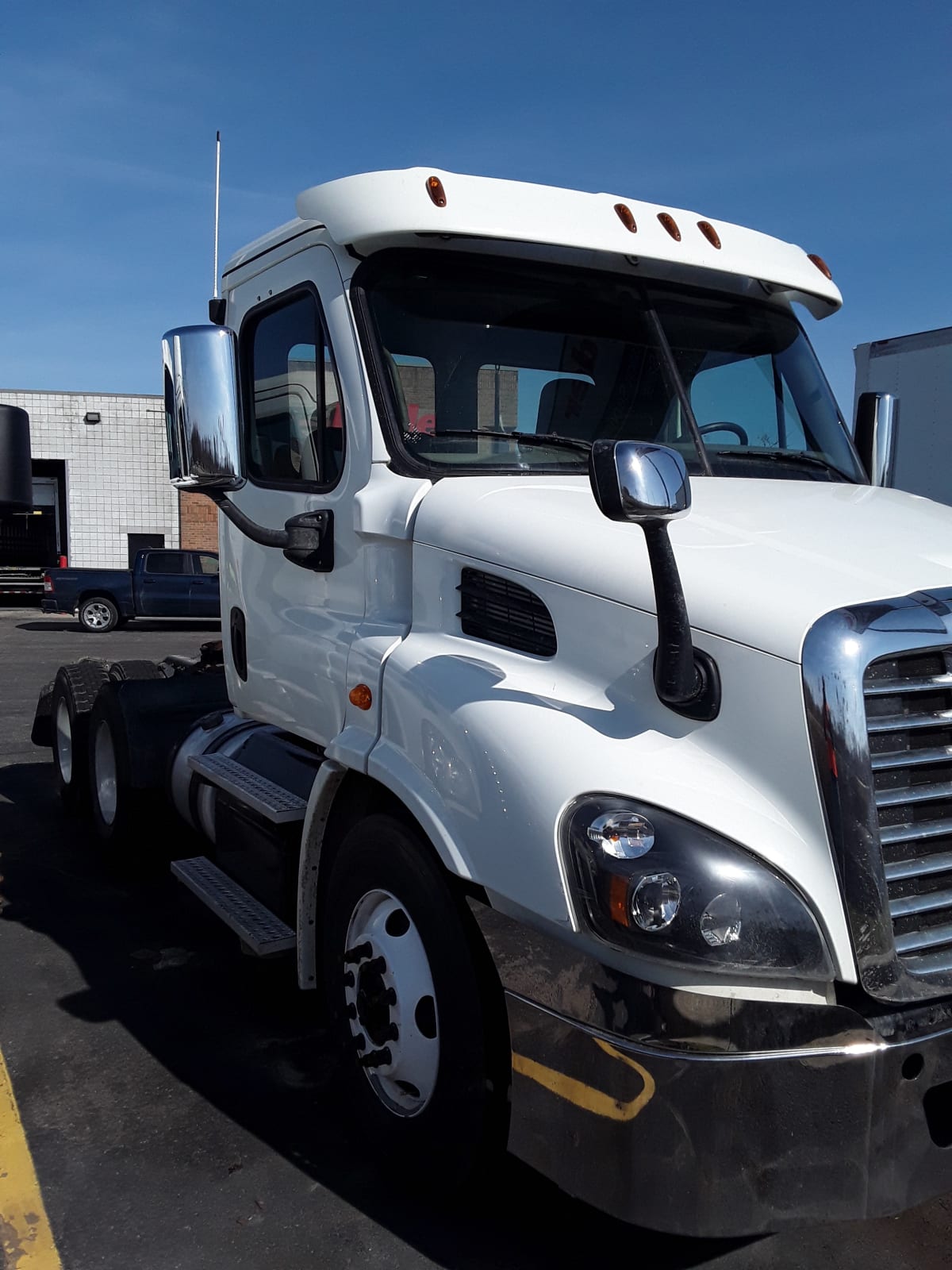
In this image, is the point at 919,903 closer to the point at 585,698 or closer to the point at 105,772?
the point at 585,698

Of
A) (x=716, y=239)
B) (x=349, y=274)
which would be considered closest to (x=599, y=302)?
(x=716, y=239)

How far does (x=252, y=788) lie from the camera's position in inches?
160

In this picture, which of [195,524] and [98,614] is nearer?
[98,614]

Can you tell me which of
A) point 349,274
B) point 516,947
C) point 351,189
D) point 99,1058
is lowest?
point 99,1058

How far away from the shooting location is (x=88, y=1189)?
310 cm

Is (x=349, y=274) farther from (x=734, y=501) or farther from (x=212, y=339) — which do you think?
(x=734, y=501)

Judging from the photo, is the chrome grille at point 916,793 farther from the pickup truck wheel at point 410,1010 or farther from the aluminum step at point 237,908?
the aluminum step at point 237,908

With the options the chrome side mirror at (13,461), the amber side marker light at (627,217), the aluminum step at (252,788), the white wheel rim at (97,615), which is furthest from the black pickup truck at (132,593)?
the amber side marker light at (627,217)

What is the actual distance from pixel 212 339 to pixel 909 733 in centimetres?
211

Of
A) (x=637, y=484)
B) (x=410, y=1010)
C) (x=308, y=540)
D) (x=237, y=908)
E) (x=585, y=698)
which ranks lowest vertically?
(x=237, y=908)

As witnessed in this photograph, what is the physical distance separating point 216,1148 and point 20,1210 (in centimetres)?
54

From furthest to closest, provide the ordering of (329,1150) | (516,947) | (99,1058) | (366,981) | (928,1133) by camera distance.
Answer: (99,1058) < (329,1150) < (366,981) < (516,947) < (928,1133)

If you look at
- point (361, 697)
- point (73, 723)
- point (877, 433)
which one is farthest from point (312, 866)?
point (73, 723)

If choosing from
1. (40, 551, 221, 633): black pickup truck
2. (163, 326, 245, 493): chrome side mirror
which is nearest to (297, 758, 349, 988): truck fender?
(163, 326, 245, 493): chrome side mirror
